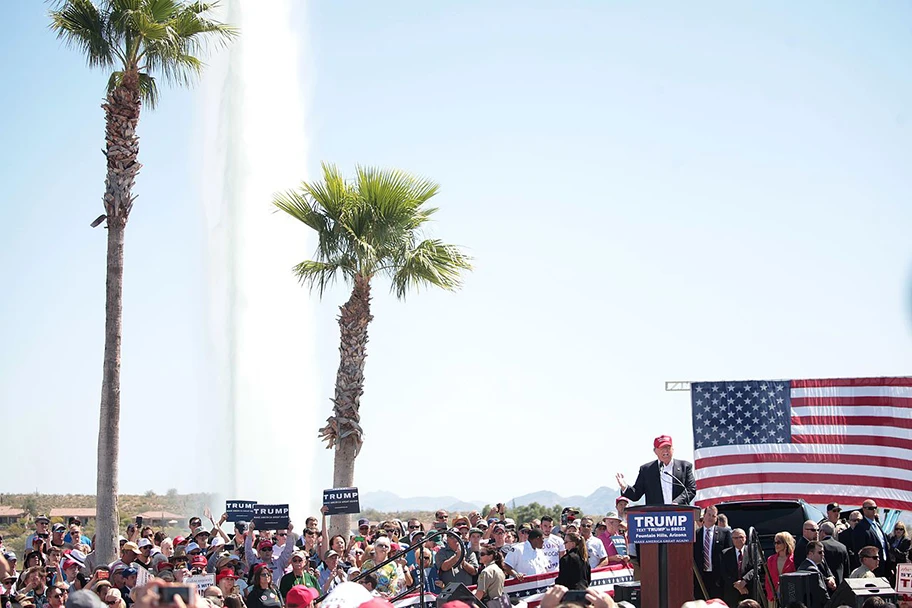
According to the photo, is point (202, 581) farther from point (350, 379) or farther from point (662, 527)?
point (350, 379)

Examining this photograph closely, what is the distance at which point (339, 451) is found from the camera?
2231 cm

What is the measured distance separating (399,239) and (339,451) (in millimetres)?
4415

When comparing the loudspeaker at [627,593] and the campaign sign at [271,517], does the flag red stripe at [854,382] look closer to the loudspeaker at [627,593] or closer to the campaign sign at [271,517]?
the campaign sign at [271,517]

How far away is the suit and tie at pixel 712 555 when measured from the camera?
1272 centimetres

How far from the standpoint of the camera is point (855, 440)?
19953 mm

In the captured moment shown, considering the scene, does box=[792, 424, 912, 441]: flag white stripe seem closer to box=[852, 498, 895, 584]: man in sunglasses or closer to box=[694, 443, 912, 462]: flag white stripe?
box=[694, 443, 912, 462]: flag white stripe

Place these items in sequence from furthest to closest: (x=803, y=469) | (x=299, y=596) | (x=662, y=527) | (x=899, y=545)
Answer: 1. (x=803, y=469)
2. (x=899, y=545)
3. (x=662, y=527)
4. (x=299, y=596)

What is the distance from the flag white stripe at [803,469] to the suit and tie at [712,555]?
309 inches

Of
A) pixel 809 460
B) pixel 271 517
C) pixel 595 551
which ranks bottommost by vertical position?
pixel 595 551

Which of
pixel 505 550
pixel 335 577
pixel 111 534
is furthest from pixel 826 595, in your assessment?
pixel 111 534

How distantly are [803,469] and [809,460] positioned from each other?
198mm

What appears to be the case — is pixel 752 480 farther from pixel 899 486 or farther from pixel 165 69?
pixel 165 69

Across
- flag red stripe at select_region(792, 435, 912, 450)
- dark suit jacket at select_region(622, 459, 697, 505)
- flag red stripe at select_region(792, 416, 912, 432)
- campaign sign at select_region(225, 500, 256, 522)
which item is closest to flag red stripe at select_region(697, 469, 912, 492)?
flag red stripe at select_region(792, 435, 912, 450)

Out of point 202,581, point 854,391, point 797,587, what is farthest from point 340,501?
point 854,391
